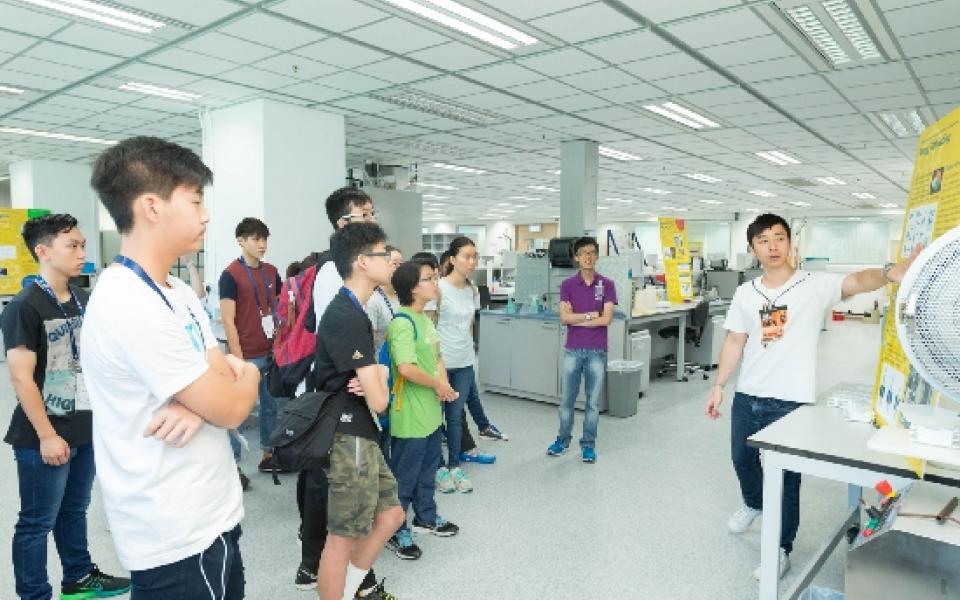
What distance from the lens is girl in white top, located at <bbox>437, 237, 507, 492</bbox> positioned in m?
3.50

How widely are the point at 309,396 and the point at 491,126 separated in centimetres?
576

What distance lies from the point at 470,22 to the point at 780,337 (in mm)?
2800

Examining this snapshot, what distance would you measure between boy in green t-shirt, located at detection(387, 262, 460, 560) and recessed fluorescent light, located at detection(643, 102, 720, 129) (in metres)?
4.35

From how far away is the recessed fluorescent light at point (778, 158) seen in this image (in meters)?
8.76

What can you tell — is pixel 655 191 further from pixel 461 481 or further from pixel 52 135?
pixel 461 481

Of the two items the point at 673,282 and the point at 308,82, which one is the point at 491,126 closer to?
the point at 308,82

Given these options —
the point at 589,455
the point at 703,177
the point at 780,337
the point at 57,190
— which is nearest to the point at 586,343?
the point at 589,455

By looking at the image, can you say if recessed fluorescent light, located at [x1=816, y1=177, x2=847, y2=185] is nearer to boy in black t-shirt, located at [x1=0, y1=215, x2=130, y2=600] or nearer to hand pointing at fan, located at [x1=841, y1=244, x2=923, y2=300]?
hand pointing at fan, located at [x1=841, y1=244, x2=923, y2=300]

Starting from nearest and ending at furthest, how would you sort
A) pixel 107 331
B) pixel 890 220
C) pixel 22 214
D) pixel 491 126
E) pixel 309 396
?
pixel 107 331 < pixel 309 396 < pixel 491 126 < pixel 22 214 < pixel 890 220

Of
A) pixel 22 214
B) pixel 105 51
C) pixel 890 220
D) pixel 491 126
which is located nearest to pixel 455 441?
pixel 105 51

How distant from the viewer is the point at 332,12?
3.71 metres

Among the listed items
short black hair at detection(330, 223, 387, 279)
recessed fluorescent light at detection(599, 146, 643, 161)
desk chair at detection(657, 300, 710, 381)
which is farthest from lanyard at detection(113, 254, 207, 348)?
recessed fluorescent light at detection(599, 146, 643, 161)

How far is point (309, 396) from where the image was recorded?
1898 millimetres

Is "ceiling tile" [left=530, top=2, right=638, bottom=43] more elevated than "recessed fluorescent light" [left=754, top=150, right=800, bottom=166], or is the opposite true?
"recessed fluorescent light" [left=754, top=150, right=800, bottom=166]
